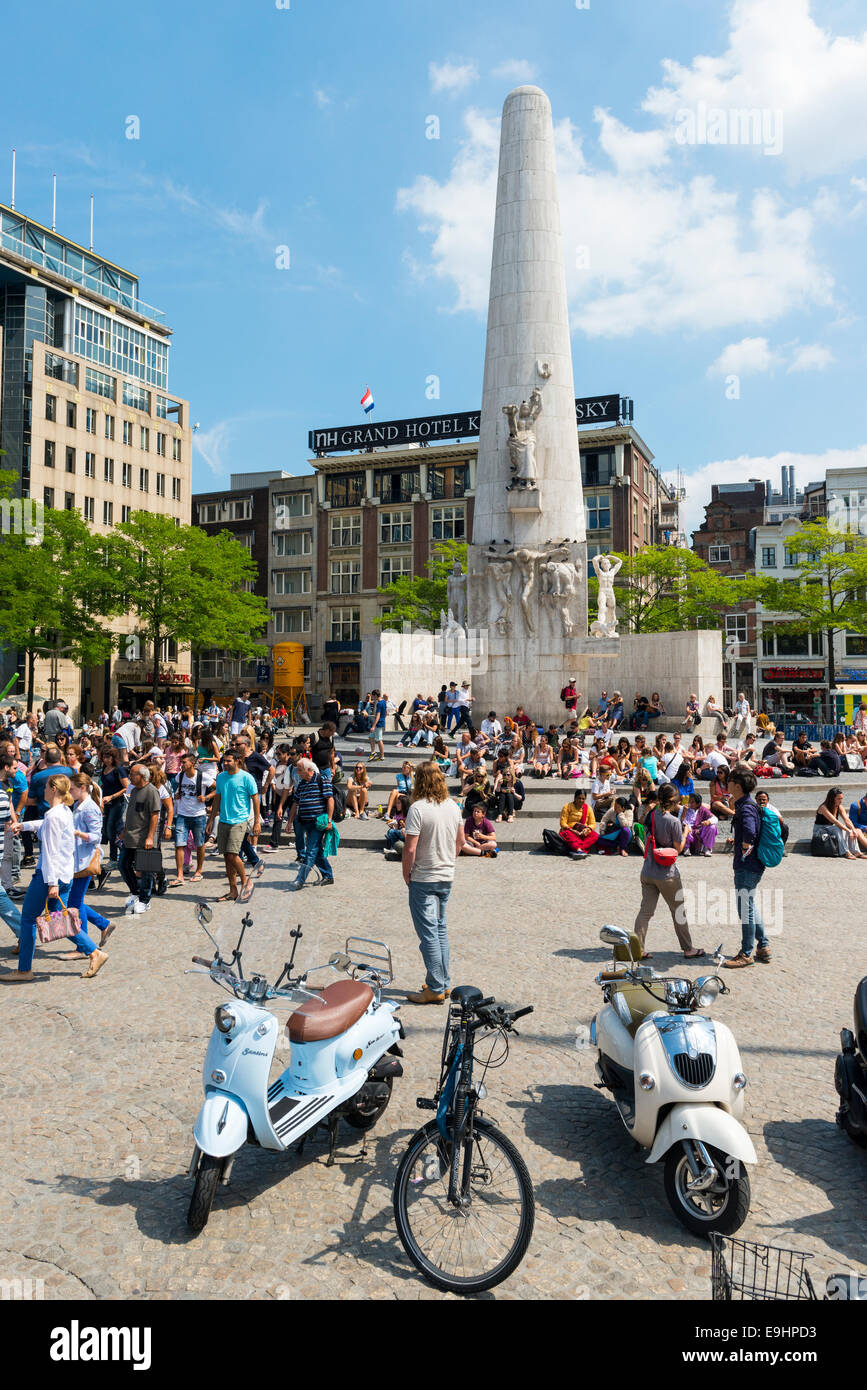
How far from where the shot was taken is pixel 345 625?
214 ft

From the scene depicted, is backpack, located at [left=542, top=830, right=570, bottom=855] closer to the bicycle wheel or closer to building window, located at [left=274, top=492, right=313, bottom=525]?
the bicycle wheel

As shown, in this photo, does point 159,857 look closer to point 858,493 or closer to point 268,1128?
point 268,1128

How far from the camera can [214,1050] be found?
14.6 ft

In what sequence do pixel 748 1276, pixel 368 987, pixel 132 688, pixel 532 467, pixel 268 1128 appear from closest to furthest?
pixel 748 1276
pixel 268 1128
pixel 368 987
pixel 532 467
pixel 132 688

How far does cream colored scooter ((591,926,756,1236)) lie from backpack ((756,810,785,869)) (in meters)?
3.51

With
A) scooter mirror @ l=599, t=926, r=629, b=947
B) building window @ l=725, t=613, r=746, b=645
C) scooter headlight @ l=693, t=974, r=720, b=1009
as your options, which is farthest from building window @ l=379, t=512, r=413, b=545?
scooter headlight @ l=693, t=974, r=720, b=1009

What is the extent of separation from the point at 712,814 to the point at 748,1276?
1165cm

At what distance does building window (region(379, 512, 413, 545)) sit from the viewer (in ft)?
211

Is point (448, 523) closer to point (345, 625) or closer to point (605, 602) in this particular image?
point (345, 625)

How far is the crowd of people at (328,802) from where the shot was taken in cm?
799

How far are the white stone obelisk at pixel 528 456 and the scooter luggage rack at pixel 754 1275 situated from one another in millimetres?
24548

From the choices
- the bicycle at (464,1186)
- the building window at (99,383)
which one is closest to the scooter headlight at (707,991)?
the bicycle at (464,1186)

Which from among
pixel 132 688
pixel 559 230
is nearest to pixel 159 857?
pixel 559 230

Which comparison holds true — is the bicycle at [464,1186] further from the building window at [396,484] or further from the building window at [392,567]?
the building window at [396,484]
